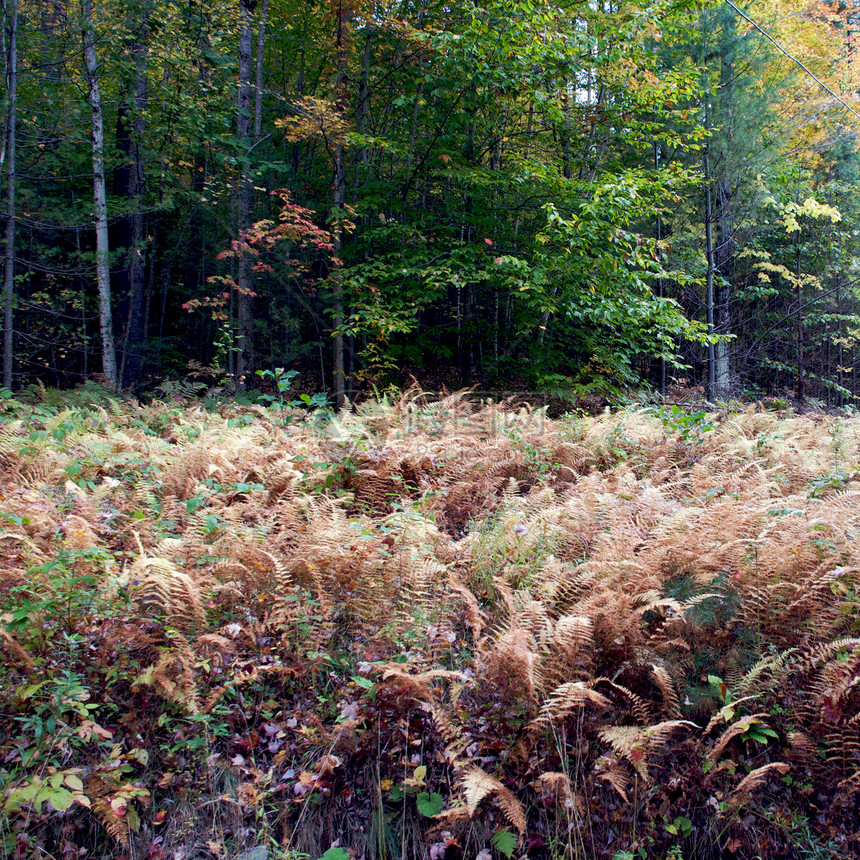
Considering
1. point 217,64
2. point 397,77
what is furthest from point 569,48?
point 217,64

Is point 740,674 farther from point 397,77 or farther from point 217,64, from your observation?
point 217,64

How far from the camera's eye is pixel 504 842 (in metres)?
2.01

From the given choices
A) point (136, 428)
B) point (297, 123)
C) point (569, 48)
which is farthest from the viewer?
point (297, 123)

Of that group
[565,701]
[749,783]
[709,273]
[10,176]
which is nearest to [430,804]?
[565,701]

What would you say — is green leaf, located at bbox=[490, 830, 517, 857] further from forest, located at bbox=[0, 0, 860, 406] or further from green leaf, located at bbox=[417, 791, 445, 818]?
forest, located at bbox=[0, 0, 860, 406]

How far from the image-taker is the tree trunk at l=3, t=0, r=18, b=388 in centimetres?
788

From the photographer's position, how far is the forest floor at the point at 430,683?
206cm

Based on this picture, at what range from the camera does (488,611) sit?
9.69 ft

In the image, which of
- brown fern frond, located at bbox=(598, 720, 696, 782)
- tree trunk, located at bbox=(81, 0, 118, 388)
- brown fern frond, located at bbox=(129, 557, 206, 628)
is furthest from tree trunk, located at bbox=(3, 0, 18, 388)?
brown fern frond, located at bbox=(598, 720, 696, 782)

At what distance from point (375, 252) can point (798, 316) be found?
33.8 ft

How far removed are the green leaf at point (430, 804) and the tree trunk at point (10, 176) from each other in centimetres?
887

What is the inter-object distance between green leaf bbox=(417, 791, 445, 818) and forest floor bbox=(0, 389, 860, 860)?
1cm

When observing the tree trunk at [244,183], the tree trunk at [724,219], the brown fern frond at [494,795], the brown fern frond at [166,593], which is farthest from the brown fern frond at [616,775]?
the tree trunk at [724,219]

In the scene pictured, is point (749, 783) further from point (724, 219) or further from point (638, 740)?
point (724, 219)
